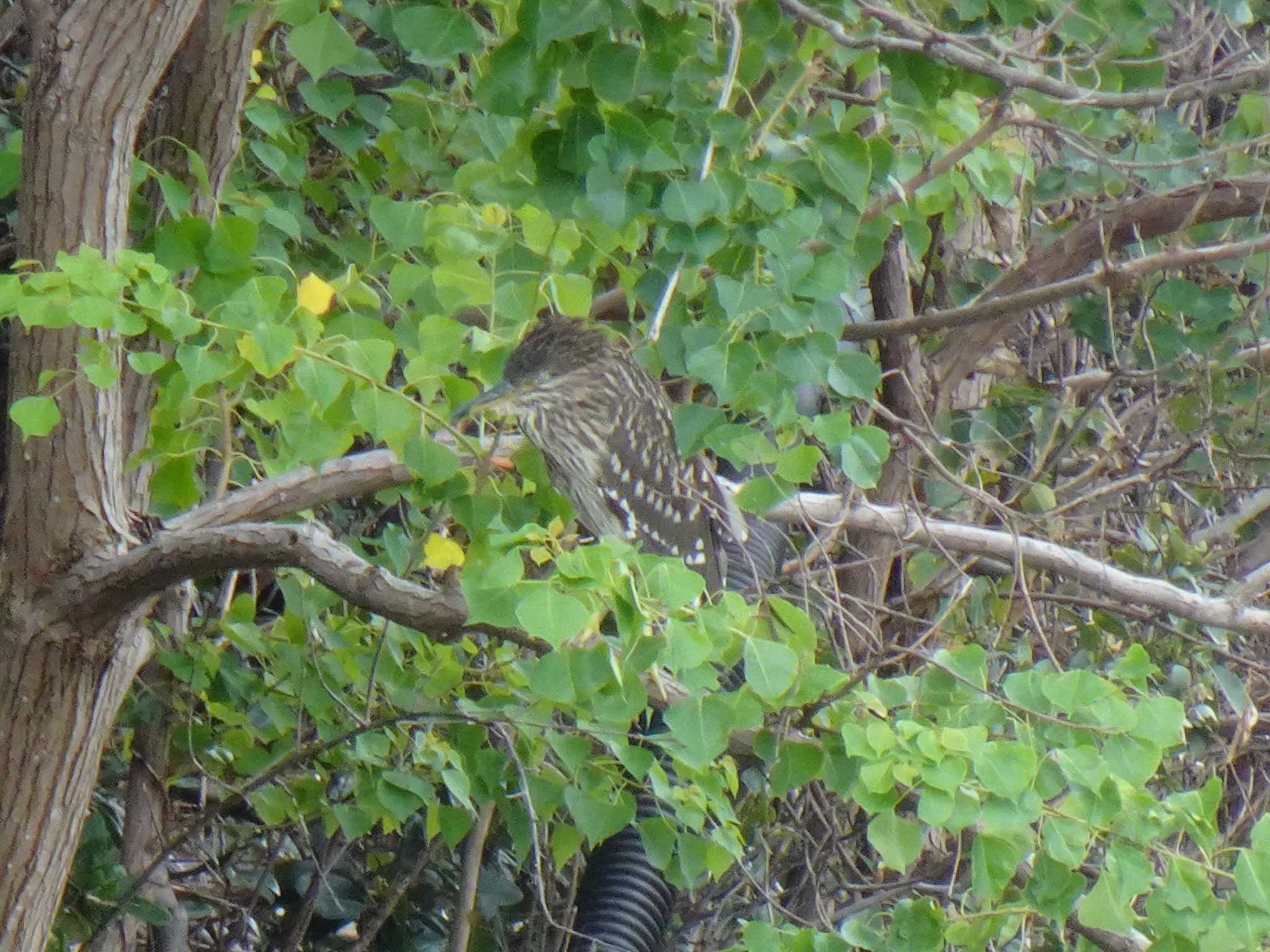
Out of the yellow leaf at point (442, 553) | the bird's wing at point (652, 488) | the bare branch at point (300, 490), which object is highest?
the bare branch at point (300, 490)

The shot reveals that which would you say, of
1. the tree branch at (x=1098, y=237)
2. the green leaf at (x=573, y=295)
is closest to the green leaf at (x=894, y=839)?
the green leaf at (x=573, y=295)

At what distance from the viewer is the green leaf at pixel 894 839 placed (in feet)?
6.68

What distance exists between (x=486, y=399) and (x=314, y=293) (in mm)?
876

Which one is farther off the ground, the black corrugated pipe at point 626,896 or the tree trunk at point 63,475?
the tree trunk at point 63,475

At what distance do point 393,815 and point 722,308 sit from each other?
1034mm

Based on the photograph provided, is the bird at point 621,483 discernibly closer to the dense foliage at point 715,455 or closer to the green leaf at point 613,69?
the dense foliage at point 715,455

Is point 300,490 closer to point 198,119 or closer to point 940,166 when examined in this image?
point 198,119

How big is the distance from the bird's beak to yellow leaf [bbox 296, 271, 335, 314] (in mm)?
558

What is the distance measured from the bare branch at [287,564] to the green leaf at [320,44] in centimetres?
56

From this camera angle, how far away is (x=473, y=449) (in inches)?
78.5

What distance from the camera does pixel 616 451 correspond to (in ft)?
10.3

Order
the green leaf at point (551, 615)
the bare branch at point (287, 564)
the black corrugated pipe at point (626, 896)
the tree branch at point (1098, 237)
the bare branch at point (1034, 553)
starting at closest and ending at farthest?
the green leaf at point (551, 615) < the bare branch at point (287, 564) < the bare branch at point (1034, 553) < the black corrugated pipe at point (626, 896) < the tree branch at point (1098, 237)

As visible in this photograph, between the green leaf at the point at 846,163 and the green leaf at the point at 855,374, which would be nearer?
the green leaf at the point at 846,163

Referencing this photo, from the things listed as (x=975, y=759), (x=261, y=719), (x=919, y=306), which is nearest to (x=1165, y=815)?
(x=975, y=759)
